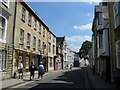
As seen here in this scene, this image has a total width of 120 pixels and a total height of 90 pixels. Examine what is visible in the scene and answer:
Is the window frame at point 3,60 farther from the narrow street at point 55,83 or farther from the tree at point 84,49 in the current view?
the tree at point 84,49

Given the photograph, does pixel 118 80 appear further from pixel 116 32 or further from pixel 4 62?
pixel 4 62

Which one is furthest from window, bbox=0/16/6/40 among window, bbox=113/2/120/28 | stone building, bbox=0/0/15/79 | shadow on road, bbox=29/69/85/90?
window, bbox=113/2/120/28

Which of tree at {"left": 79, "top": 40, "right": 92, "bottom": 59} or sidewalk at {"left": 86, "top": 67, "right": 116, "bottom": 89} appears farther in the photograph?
tree at {"left": 79, "top": 40, "right": 92, "bottom": 59}

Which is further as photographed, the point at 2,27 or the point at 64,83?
the point at 2,27

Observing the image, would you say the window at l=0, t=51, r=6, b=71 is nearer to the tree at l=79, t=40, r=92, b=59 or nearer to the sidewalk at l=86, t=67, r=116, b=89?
the sidewalk at l=86, t=67, r=116, b=89

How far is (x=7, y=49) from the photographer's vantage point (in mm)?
15062

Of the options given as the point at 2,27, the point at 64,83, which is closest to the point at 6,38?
the point at 2,27

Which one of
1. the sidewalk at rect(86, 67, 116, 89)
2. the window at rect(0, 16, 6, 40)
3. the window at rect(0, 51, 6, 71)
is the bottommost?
the sidewalk at rect(86, 67, 116, 89)

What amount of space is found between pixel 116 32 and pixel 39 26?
56.5 ft

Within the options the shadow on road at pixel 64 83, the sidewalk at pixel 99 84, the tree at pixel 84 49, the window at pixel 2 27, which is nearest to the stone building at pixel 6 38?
the window at pixel 2 27

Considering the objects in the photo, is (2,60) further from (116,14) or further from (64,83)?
(116,14)

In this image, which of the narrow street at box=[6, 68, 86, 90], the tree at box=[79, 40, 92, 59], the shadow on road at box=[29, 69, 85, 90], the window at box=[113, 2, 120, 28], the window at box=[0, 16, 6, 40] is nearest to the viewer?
the narrow street at box=[6, 68, 86, 90]

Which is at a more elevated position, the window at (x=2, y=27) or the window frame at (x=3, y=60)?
the window at (x=2, y=27)

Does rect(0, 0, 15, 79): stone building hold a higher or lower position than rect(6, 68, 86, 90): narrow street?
higher
